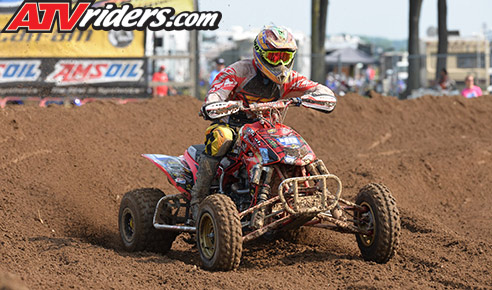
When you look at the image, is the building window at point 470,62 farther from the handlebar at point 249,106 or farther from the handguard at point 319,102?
the handlebar at point 249,106

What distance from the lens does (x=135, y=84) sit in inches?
583

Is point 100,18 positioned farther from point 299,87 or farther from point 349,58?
point 349,58

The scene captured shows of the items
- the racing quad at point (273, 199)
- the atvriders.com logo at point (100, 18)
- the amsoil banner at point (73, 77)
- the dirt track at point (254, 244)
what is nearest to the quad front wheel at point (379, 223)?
the racing quad at point (273, 199)

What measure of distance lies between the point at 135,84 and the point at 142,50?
0.77m

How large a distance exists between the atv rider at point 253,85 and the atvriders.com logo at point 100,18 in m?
7.89

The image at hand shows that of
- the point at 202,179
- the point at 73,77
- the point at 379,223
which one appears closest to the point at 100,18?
the point at 73,77

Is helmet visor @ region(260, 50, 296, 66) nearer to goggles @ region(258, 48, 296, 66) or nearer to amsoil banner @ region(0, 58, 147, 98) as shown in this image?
goggles @ region(258, 48, 296, 66)

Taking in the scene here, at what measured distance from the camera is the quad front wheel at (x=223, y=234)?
5.45 meters

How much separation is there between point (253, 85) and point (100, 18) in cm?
863

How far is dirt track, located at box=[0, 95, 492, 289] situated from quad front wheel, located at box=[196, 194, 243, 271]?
12 centimetres

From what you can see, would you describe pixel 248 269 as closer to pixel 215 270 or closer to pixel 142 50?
pixel 215 270

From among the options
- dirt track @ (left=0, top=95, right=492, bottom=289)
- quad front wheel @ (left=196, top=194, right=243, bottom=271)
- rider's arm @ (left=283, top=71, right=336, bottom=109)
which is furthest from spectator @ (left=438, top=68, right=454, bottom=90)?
quad front wheel @ (left=196, top=194, right=243, bottom=271)

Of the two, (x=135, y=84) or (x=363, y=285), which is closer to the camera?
(x=363, y=285)

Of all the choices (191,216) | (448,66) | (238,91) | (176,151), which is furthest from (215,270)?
(448,66)
